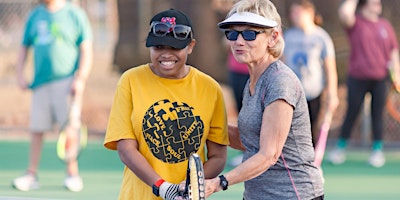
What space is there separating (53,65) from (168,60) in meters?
4.63

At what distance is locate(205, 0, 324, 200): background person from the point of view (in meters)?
4.17

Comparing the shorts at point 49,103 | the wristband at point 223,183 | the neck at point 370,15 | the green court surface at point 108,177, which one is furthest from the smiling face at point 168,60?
the neck at point 370,15

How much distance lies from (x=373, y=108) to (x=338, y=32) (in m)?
1.97

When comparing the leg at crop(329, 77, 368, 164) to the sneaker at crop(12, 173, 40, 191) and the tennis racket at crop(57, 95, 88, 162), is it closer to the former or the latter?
the tennis racket at crop(57, 95, 88, 162)

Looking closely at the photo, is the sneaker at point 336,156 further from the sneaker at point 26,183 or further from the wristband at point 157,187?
the wristband at point 157,187

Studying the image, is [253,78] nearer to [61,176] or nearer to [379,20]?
[61,176]

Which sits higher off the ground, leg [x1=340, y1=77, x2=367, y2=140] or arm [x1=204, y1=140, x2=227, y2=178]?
leg [x1=340, y1=77, x2=367, y2=140]

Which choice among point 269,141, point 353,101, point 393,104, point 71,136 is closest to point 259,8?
point 269,141

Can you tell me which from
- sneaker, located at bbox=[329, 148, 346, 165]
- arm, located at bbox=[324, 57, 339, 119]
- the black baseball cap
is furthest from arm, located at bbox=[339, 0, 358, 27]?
the black baseball cap

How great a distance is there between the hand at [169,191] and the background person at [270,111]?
0.32m

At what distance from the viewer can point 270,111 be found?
416cm

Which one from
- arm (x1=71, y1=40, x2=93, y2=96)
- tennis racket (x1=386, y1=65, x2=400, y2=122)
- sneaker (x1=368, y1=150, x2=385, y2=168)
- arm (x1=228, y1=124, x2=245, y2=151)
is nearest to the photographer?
arm (x1=228, y1=124, x2=245, y2=151)

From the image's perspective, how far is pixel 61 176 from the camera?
32.4 ft

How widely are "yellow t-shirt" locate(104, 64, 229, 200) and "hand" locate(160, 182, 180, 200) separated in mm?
167
